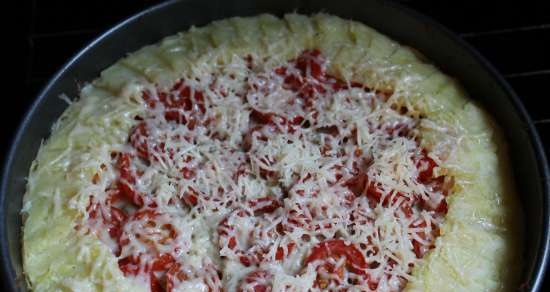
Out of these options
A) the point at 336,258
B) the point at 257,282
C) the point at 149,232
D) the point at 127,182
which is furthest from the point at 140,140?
the point at 336,258

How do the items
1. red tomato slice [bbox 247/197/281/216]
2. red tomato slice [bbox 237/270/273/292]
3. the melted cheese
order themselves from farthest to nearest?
red tomato slice [bbox 247/197/281/216] < the melted cheese < red tomato slice [bbox 237/270/273/292]

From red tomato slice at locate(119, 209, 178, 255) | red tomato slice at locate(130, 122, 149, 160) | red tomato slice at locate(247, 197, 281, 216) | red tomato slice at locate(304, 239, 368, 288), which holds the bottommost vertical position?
red tomato slice at locate(119, 209, 178, 255)

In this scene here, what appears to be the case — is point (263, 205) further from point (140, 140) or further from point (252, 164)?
point (140, 140)

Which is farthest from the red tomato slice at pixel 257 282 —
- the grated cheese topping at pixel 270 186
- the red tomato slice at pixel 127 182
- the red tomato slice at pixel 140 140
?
the red tomato slice at pixel 140 140

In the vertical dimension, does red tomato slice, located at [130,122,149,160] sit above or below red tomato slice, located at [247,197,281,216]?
above

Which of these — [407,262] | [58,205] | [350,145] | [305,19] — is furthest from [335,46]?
[58,205]

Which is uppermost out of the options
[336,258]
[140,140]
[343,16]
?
[343,16]

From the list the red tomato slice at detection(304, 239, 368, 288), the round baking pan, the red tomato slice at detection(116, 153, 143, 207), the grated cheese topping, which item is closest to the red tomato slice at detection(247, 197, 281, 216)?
the grated cheese topping

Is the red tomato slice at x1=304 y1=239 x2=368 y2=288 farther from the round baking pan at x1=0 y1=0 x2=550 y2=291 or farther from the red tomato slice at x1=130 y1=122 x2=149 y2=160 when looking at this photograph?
the red tomato slice at x1=130 y1=122 x2=149 y2=160
